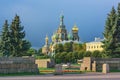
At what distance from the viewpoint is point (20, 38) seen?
174 ft

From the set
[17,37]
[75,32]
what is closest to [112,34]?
[17,37]

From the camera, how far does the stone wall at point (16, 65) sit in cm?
3241

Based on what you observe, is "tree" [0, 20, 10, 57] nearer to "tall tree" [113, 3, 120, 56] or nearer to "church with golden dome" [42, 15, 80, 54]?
"tall tree" [113, 3, 120, 56]

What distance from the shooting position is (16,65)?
32906mm

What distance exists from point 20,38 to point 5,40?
187 cm

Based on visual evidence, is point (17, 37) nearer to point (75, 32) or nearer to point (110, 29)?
point (110, 29)

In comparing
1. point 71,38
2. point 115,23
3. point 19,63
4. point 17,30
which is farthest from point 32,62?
point 71,38

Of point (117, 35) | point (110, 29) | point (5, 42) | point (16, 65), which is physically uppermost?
point (110, 29)

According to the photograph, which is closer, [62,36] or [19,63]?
[19,63]

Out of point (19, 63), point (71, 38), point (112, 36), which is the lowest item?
point (19, 63)

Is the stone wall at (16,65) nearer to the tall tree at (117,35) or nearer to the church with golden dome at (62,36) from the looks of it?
the tall tree at (117,35)

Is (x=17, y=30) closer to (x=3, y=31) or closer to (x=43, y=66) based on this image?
(x=3, y=31)

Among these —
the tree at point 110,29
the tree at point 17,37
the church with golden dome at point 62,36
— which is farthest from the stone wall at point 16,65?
the church with golden dome at point 62,36

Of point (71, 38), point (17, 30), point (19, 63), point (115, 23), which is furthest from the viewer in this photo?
point (71, 38)
